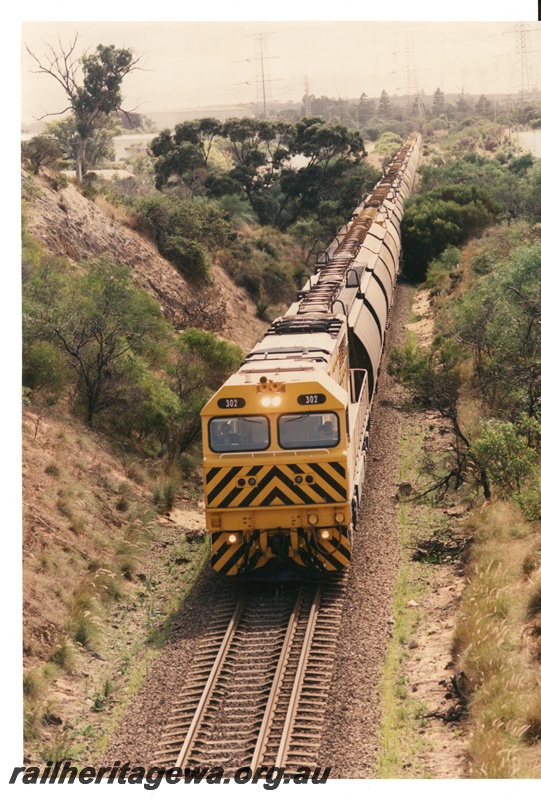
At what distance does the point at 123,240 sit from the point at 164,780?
30106 millimetres

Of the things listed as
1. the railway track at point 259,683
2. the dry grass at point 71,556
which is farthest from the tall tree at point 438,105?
the railway track at point 259,683

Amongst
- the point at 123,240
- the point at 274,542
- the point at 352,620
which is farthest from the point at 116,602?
the point at 123,240

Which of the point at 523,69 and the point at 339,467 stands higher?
the point at 523,69

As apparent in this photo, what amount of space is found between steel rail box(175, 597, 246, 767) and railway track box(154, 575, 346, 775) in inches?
0.6

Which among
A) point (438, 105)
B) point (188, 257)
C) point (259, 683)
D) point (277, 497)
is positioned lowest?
point (259, 683)

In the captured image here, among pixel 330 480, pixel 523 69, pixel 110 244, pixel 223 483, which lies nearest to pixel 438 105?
pixel 523 69

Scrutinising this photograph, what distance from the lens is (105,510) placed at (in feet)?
72.0

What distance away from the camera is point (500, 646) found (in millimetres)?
14445

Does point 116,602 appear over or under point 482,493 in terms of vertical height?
under

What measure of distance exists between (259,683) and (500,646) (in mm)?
3698

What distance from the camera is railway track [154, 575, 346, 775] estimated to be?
12.8 metres

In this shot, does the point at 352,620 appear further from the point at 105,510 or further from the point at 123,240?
the point at 123,240

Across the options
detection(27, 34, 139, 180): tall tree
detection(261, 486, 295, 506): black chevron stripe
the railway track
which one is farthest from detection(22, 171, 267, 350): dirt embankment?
the railway track

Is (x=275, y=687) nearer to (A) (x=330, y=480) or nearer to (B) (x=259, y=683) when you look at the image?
(B) (x=259, y=683)
